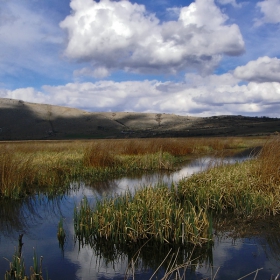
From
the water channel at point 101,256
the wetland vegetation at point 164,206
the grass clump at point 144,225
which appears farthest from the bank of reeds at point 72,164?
the grass clump at point 144,225

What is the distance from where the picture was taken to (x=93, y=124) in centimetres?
10275

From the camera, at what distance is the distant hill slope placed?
8138cm

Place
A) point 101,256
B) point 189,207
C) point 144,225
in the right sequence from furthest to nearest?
point 189,207, point 144,225, point 101,256

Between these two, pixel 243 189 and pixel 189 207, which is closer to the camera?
pixel 189 207

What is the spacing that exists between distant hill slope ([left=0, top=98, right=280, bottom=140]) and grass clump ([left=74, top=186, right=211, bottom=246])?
68.1 metres

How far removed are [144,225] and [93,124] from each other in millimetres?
97680

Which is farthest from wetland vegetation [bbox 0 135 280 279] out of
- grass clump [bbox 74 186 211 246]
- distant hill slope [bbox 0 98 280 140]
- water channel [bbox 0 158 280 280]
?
distant hill slope [bbox 0 98 280 140]

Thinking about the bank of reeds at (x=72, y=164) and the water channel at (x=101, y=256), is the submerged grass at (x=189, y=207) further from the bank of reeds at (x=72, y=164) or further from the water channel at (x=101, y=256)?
the bank of reeds at (x=72, y=164)

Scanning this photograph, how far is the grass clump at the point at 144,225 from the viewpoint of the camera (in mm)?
6199

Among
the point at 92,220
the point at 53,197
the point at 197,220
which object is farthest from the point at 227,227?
the point at 53,197

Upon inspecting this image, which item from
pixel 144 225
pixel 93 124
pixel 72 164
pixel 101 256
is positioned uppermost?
pixel 93 124

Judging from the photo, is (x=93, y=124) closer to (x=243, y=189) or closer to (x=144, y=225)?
(x=243, y=189)

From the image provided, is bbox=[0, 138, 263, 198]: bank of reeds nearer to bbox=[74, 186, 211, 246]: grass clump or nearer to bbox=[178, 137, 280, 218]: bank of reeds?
bbox=[74, 186, 211, 246]: grass clump

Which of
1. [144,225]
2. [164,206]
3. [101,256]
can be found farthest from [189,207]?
[101,256]
